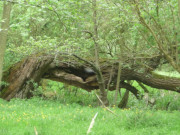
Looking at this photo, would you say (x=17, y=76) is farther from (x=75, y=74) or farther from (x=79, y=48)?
(x=79, y=48)

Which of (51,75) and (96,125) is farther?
(51,75)

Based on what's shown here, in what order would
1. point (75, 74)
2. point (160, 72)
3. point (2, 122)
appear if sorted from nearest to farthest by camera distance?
1. point (2, 122)
2. point (160, 72)
3. point (75, 74)

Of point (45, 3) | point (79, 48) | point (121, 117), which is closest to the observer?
point (45, 3)

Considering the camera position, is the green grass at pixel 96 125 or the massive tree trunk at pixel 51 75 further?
the massive tree trunk at pixel 51 75

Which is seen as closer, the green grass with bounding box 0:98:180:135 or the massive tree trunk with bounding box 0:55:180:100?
the green grass with bounding box 0:98:180:135

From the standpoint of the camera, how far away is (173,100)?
15.7 metres

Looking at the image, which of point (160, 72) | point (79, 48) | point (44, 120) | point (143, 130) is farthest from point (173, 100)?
point (44, 120)

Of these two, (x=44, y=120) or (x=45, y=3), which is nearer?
(x=45, y=3)

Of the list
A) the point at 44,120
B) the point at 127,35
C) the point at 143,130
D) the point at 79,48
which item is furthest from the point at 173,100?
the point at 44,120

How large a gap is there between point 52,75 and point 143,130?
8954 mm

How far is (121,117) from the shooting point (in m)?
9.08

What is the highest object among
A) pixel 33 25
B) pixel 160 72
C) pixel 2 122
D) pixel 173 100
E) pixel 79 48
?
pixel 33 25

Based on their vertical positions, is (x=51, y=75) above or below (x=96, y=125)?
above

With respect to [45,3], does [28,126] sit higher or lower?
lower
